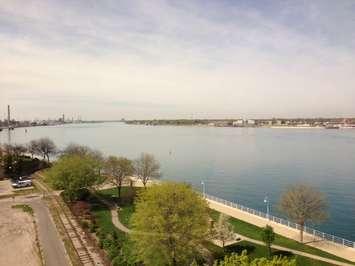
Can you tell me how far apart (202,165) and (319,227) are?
61.1m

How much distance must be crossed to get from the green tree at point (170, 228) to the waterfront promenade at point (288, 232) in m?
12.8

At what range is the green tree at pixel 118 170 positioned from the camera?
5947 centimetres

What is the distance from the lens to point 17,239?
4153 cm

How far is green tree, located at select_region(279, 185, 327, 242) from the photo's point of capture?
39.8m

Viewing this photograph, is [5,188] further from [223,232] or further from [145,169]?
[223,232]

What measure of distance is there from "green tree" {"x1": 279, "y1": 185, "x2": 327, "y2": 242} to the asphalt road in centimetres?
2247

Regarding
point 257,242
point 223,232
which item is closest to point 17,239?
point 223,232

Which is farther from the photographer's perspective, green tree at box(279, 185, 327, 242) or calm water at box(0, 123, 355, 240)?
calm water at box(0, 123, 355, 240)

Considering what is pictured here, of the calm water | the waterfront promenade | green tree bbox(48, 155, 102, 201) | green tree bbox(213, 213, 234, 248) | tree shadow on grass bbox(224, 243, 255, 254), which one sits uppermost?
green tree bbox(48, 155, 102, 201)

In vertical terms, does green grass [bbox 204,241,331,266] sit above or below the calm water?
above

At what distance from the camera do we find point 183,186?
3412 centimetres

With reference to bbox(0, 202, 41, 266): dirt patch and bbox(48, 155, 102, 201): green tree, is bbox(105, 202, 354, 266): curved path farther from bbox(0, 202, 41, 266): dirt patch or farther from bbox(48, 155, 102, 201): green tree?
bbox(0, 202, 41, 266): dirt patch

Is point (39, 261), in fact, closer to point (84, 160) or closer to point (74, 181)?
point (74, 181)

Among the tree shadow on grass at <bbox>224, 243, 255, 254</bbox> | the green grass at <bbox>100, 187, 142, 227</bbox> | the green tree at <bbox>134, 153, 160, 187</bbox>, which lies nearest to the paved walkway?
the green grass at <bbox>100, 187, 142, 227</bbox>
